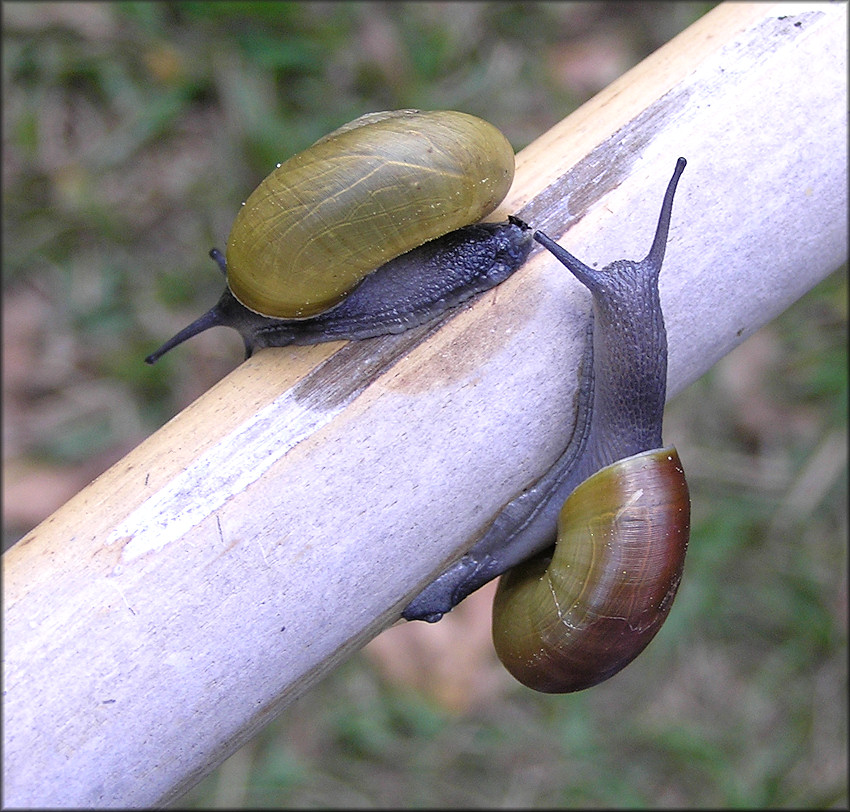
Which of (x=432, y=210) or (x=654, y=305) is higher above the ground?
(x=432, y=210)

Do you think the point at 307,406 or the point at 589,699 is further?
the point at 589,699

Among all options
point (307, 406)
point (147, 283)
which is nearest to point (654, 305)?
point (307, 406)

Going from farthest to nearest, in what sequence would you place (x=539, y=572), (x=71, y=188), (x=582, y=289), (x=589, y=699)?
1. (x=71, y=188)
2. (x=589, y=699)
3. (x=539, y=572)
4. (x=582, y=289)

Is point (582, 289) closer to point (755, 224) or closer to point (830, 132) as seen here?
point (755, 224)

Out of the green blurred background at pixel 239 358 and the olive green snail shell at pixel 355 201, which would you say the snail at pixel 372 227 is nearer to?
the olive green snail shell at pixel 355 201

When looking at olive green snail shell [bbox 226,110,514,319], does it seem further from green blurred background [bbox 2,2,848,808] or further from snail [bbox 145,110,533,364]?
green blurred background [bbox 2,2,848,808]

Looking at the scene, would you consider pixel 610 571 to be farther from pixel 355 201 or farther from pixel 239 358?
→ pixel 239 358

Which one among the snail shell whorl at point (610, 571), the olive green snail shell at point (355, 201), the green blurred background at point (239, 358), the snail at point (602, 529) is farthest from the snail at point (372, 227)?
the green blurred background at point (239, 358)
